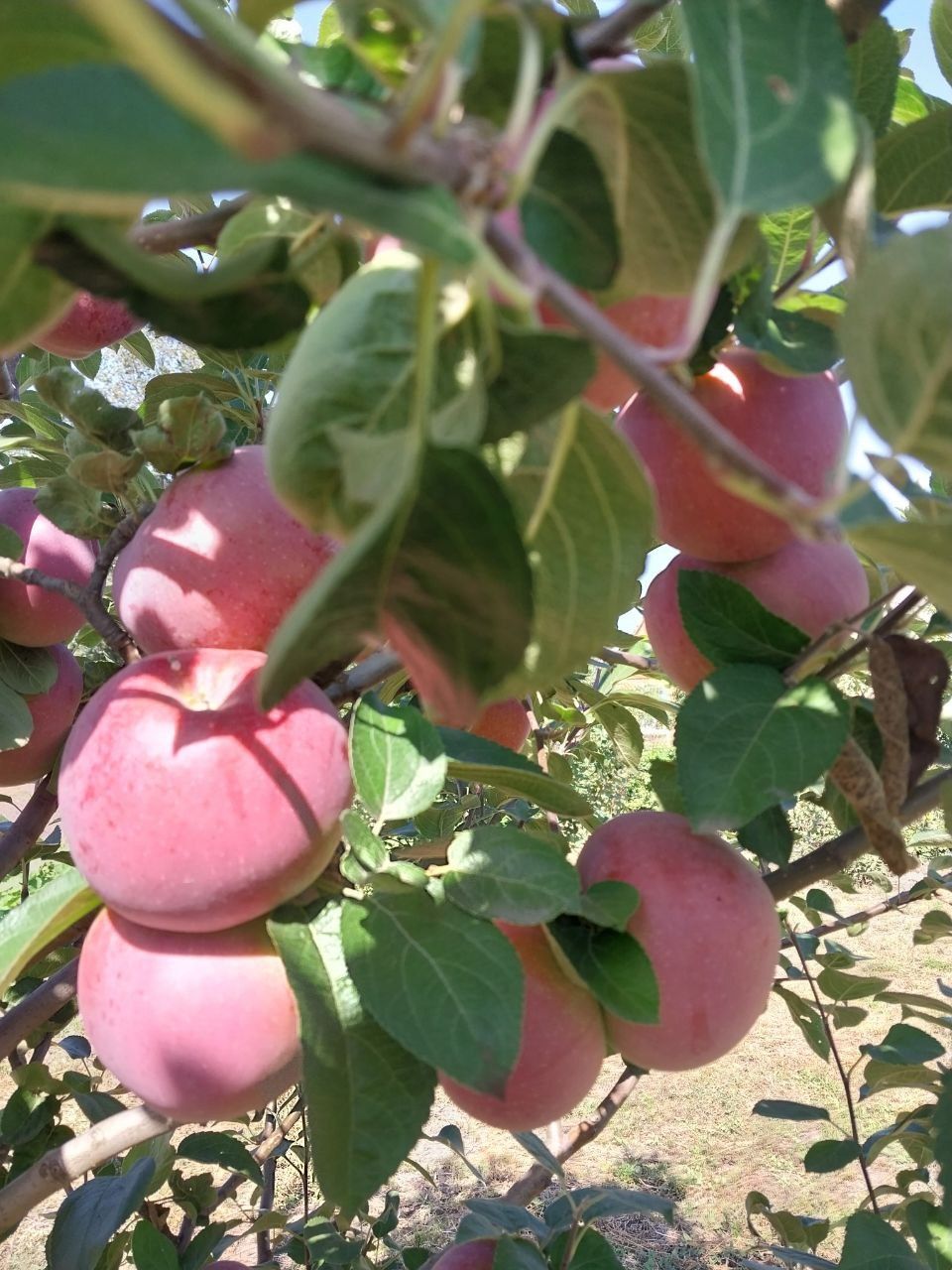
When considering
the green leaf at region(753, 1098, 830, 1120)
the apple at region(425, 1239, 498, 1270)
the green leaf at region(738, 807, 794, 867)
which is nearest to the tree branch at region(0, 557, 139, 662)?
the green leaf at region(738, 807, 794, 867)

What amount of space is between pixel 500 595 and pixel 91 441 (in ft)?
1.64

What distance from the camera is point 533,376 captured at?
A: 29 centimetres

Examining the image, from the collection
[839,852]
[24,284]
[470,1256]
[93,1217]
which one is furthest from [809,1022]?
[24,284]

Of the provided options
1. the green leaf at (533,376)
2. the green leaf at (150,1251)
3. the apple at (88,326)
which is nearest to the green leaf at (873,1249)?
the green leaf at (150,1251)

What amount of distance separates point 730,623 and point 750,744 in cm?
9

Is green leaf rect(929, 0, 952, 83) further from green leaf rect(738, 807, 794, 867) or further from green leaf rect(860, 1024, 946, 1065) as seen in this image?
green leaf rect(860, 1024, 946, 1065)

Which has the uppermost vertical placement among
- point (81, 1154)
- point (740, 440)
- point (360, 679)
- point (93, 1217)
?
point (740, 440)

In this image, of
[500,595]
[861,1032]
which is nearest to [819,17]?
[500,595]

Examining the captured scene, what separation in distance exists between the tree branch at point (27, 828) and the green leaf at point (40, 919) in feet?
1.54

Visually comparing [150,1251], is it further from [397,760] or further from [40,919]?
[397,760]

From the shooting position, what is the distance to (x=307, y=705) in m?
0.58

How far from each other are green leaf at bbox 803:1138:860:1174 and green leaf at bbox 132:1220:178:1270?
0.83 m

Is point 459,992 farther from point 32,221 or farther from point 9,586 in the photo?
point 9,586

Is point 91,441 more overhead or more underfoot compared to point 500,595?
more underfoot
